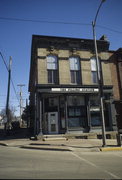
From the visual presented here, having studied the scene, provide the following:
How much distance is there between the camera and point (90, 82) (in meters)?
20.3

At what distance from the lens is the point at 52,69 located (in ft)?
65.3

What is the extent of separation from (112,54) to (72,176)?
18.1 meters

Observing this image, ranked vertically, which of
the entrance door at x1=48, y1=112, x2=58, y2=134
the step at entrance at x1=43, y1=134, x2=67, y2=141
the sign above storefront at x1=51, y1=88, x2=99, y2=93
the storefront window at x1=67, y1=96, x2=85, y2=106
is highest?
the sign above storefront at x1=51, y1=88, x2=99, y2=93

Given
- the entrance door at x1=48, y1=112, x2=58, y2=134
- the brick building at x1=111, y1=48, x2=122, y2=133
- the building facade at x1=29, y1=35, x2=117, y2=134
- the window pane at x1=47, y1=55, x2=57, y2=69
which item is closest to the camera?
the building facade at x1=29, y1=35, x2=117, y2=134

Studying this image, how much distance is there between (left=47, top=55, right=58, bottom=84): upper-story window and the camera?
19672 millimetres

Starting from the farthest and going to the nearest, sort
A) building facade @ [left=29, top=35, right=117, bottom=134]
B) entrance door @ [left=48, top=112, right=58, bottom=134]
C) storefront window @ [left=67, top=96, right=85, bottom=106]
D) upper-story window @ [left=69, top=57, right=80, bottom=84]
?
upper-story window @ [left=69, top=57, right=80, bottom=84] < storefront window @ [left=67, top=96, right=85, bottom=106] < entrance door @ [left=48, top=112, right=58, bottom=134] < building facade @ [left=29, top=35, right=117, bottom=134]

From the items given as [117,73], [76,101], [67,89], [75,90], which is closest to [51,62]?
[67,89]

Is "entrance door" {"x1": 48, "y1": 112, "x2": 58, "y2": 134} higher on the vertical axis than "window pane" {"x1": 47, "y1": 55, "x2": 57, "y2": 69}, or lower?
lower

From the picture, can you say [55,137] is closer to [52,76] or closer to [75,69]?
[52,76]

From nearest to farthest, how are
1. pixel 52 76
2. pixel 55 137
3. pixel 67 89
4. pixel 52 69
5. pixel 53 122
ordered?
1. pixel 55 137
2. pixel 67 89
3. pixel 53 122
4. pixel 52 76
5. pixel 52 69

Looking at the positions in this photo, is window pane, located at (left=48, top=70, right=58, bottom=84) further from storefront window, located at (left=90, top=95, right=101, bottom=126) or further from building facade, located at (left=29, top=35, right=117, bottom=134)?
storefront window, located at (left=90, top=95, right=101, bottom=126)

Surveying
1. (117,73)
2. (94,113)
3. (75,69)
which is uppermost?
(75,69)

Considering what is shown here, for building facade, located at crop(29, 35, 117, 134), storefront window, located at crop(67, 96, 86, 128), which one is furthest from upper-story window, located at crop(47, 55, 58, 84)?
storefront window, located at crop(67, 96, 86, 128)

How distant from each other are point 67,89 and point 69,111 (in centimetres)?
235
